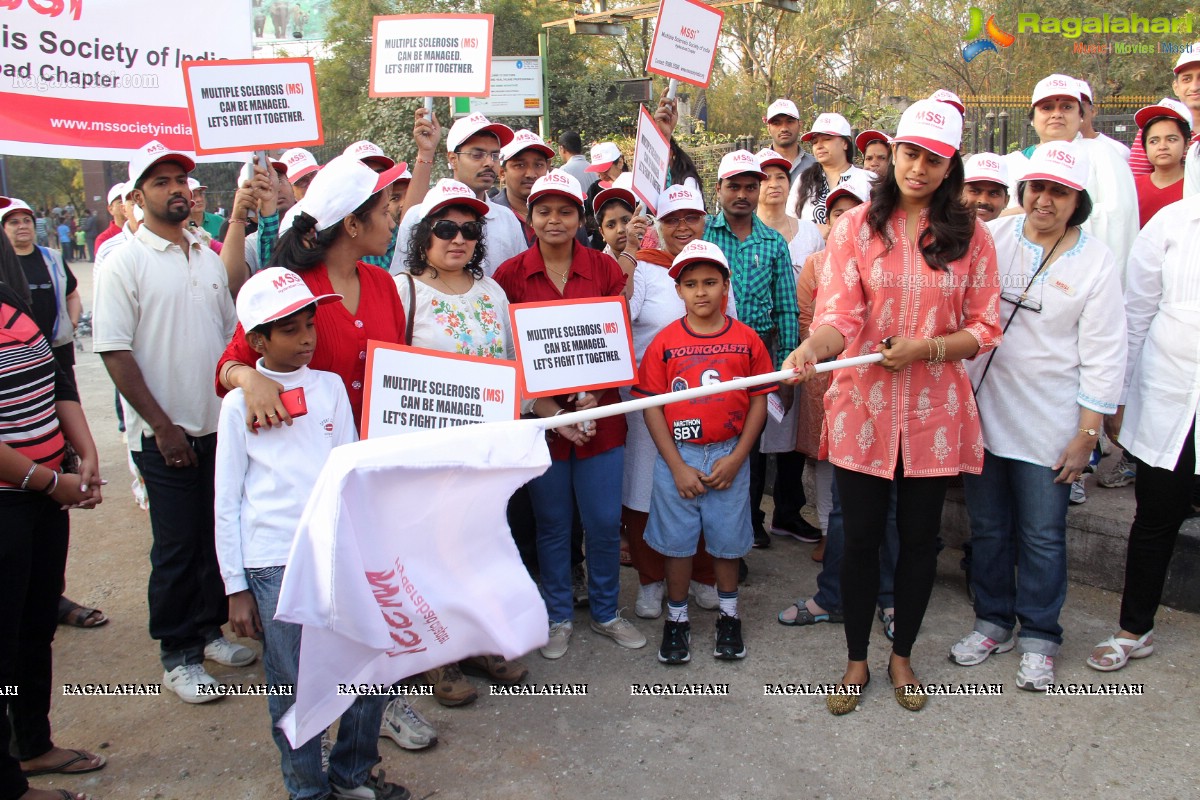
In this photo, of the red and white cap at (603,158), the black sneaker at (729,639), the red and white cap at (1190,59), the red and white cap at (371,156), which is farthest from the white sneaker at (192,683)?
the red and white cap at (1190,59)

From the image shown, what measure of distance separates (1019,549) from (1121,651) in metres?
0.58

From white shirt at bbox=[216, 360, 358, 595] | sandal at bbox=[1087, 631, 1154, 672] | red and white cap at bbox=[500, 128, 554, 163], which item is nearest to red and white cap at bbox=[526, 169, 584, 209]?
red and white cap at bbox=[500, 128, 554, 163]

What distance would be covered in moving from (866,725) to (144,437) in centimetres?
318

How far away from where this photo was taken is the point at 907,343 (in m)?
3.44

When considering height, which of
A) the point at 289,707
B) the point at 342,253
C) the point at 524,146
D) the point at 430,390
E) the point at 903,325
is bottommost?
the point at 289,707

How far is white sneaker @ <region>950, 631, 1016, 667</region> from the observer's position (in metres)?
4.07

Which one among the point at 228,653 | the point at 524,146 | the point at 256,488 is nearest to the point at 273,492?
the point at 256,488

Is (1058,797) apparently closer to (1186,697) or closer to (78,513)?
(1186,697)

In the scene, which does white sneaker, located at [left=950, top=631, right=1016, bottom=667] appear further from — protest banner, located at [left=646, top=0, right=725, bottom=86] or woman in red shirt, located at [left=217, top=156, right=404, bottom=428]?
protest banner, located at [left=646, top=0, right=725, bottom=86]

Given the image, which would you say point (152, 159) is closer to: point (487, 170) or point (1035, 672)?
point (487, 170)

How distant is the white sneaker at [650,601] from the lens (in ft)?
15.4

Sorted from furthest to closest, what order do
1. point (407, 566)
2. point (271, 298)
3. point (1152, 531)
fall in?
1. point (1152, 531)
2. point (271, 298)
3. point (407, 566)

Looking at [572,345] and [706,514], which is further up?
[572,345]

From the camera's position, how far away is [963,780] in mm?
3281
